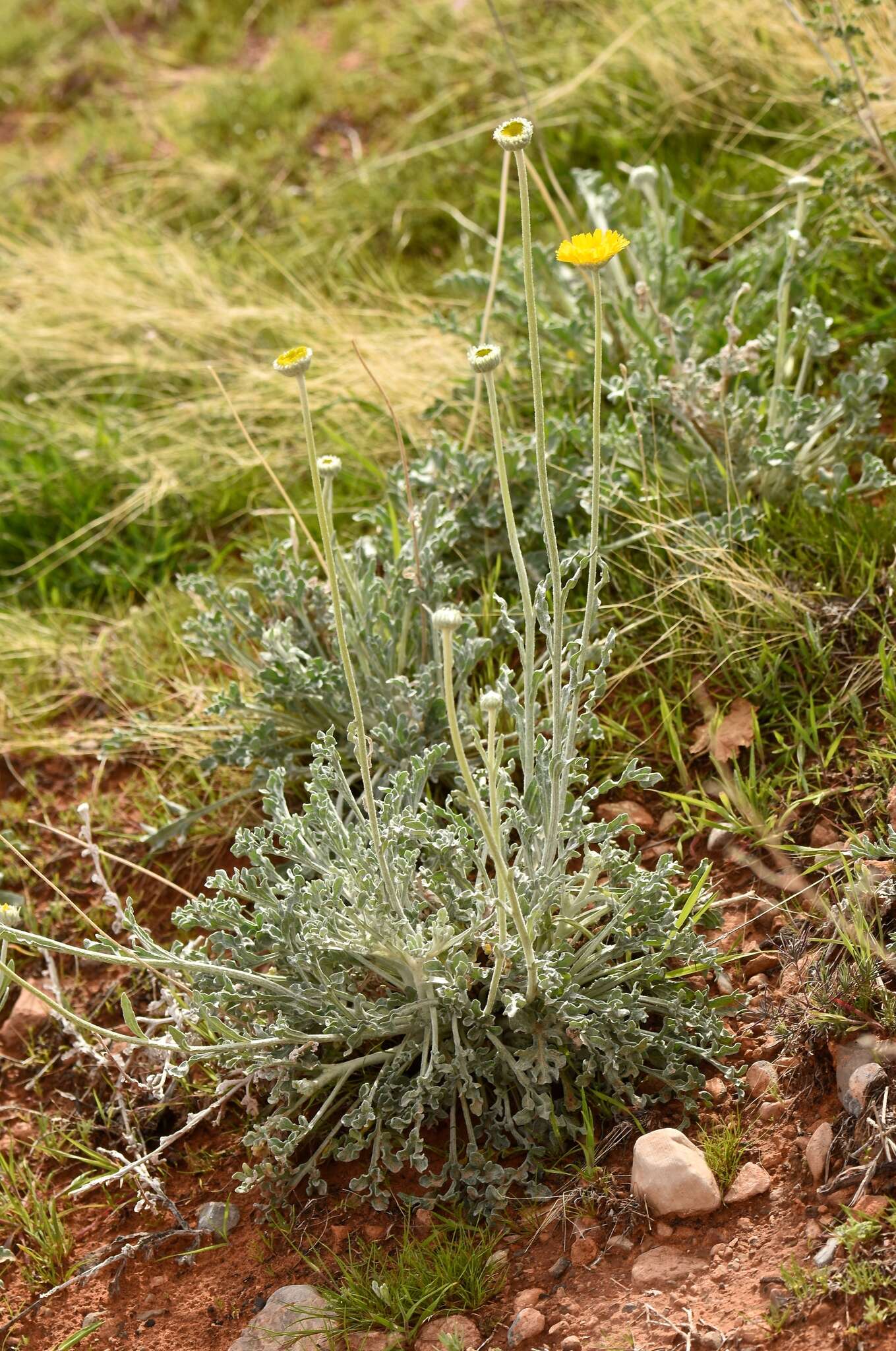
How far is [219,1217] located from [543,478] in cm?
136

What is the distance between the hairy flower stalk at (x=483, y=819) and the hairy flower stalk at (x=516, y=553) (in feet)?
0.37

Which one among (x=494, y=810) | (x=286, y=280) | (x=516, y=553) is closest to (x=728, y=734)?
(x=494, y=810)

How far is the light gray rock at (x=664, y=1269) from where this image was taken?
180 centimetres

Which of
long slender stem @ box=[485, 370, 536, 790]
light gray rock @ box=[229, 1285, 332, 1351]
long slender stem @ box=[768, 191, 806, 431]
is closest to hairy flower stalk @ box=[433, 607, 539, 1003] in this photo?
long slender stem @ box=[485, 370, 536, 790]

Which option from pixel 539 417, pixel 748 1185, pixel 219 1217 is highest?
pixel 539 417

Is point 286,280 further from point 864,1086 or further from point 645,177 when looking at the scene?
point 864,1086

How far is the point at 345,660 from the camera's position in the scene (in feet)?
5.67

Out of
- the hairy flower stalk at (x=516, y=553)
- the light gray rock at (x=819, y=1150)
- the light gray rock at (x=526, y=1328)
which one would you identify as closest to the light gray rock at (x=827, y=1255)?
the light gray rock at (x=819, y=1150)

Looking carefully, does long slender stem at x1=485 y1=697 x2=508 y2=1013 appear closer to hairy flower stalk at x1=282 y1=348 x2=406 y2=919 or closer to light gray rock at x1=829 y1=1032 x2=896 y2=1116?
hairy flower stalk at x1=282 y1=348 x2=406 y2=919

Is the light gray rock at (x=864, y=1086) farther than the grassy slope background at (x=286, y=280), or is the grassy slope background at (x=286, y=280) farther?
the grassy slope background at (x=286, y=280)

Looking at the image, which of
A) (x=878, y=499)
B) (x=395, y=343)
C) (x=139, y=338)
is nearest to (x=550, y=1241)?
(x=878, y=499)

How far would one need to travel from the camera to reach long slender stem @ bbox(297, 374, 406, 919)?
1630 millimetres

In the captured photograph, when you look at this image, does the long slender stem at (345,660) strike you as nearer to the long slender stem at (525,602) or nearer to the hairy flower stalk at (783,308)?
the long slender stem at (525,602)

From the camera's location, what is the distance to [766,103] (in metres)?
3.86
